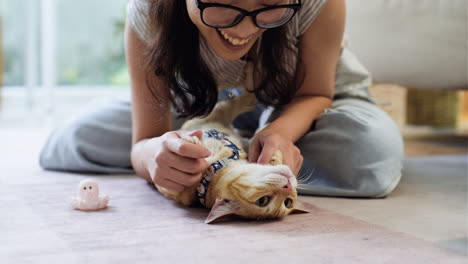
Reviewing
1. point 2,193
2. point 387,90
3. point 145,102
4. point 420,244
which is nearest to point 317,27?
point 145,102

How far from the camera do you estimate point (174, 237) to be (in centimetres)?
96

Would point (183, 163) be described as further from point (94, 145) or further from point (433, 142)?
point (433, 142)

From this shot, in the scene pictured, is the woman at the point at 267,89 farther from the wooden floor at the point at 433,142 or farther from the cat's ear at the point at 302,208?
the wooden floor at the point at 433,142

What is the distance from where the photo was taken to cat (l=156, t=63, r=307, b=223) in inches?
39.5

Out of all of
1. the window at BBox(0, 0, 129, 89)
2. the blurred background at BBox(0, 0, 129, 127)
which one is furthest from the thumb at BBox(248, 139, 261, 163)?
the window at BBox(0, 0, 129, 89)

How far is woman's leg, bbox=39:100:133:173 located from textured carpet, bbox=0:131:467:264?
330mm

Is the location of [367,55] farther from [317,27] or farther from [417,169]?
[317,27]

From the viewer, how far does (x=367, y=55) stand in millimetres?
1919

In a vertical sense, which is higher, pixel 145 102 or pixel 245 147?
pixel 145 102

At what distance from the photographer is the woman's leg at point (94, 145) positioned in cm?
162

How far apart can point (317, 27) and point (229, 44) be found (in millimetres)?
308

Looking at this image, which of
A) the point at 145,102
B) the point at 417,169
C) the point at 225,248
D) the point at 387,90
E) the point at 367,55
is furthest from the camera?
the point at 387,90

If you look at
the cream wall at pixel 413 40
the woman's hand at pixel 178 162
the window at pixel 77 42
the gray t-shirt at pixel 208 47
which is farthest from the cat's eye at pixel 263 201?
the window at pixel 77 42

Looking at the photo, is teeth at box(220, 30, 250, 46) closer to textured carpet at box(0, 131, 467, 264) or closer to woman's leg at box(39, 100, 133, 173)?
textured carpet at box(0, 131, 467, 264)
